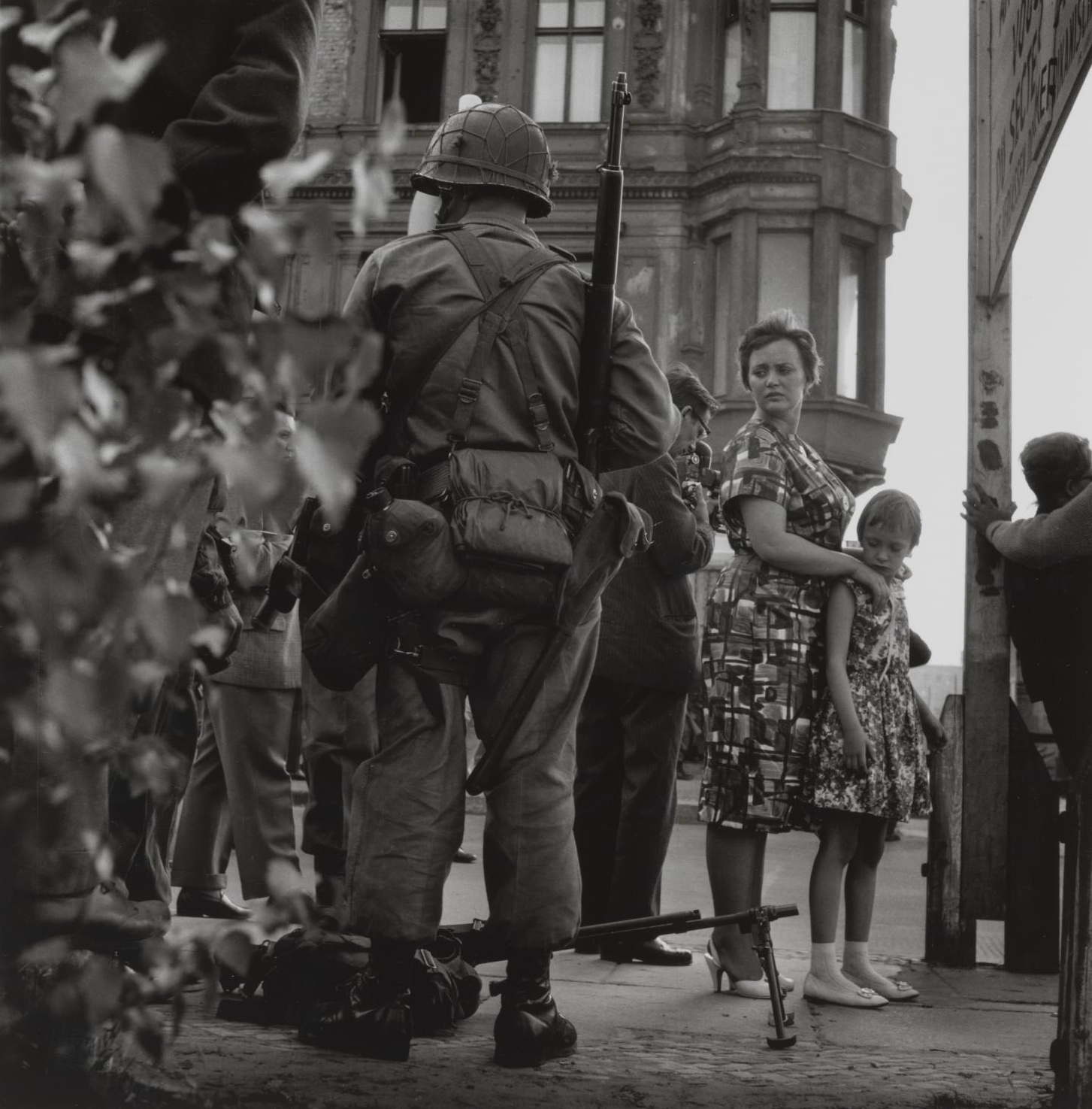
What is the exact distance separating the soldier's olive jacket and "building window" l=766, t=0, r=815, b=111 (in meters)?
19.6

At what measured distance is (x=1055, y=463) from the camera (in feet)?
15.7

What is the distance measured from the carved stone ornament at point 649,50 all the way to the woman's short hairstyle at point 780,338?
Result: 18.5 meters

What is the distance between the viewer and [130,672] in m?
1.02

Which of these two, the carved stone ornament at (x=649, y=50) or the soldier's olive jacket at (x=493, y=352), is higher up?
the carved stone ornament at (x=649, y=50)

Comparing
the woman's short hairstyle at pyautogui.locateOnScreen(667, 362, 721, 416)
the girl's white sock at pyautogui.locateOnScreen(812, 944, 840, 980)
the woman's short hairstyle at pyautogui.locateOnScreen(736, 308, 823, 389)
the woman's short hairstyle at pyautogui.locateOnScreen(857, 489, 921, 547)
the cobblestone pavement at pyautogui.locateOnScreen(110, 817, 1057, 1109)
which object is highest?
the woman's short hairstyle at pyautogui.locateOnScreen(736, 308, 823, 389)

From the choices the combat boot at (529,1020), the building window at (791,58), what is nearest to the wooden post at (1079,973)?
the combat boot at (529,1020)

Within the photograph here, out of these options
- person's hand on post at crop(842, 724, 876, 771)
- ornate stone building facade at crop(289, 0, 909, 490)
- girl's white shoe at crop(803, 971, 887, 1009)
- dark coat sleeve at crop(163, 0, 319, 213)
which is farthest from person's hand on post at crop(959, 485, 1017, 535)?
ornate stone building facade at crop(289, 0, 909, 490)

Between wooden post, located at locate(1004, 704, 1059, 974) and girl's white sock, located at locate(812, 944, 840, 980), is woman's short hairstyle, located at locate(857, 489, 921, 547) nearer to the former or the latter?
wooden post, located at locate(1004, 704, 1059, 974)

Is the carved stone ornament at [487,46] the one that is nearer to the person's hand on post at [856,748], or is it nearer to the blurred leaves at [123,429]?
the person's hand on post at [856,748]

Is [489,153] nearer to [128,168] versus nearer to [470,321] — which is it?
[470,321]

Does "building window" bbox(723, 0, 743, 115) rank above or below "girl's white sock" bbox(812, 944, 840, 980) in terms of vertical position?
above

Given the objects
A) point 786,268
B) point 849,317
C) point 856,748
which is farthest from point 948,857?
point 849,317

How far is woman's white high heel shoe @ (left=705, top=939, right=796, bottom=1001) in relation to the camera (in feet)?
13.0

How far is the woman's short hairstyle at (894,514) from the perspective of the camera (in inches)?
Answer: 174
